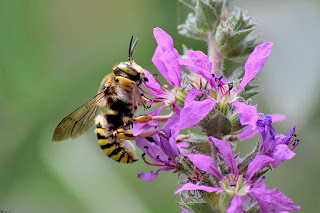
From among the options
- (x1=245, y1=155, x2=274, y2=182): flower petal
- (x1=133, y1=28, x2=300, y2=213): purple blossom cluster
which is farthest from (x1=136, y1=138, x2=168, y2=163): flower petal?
(x1=245, y1=155, x2=274, y2=182): flower petal

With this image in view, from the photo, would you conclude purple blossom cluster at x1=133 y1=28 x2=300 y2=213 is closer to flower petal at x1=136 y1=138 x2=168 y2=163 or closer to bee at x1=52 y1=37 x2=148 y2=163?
flower petal at x1=136 y1=138 x2=168 y2=163

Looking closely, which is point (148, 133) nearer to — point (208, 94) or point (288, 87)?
point (208, 94)

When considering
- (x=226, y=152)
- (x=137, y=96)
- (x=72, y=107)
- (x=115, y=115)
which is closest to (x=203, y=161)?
(x=226, y=152)

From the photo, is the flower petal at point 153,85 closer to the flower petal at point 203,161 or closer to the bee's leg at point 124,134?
the bee's leg at point 124,134

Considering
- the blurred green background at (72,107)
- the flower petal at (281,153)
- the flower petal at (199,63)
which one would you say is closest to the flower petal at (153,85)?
the flower petal at (199,63)

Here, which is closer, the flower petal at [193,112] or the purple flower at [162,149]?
the flower petal at [193,112]
